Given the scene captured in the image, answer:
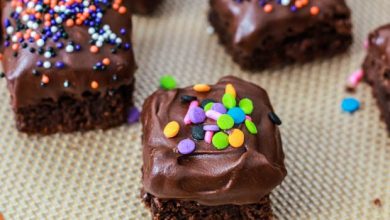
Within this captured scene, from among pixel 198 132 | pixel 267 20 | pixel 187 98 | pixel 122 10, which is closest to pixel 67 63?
pixel 122 10

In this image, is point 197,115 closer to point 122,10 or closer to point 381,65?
point 122,10

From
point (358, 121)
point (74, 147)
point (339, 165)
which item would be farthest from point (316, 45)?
point (74, 147)

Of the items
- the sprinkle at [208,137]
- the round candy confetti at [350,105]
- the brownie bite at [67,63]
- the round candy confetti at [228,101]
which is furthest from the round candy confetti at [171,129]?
the round candy confetti at [350,105]

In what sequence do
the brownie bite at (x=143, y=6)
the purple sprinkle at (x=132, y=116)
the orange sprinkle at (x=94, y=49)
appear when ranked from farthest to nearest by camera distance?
the brownie bite at (x=143, y=6) → the purple sprinkle at (x=132, y=116) → the orange sprinkle at (x=94, y=49)

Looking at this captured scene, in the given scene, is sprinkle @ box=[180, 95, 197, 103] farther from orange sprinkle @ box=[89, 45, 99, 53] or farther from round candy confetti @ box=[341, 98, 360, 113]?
round candy confetti @ box=[341, 98, 360, 113]

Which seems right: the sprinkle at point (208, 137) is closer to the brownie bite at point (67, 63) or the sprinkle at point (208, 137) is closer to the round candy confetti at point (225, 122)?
the round candy confetti at point (225, 122)

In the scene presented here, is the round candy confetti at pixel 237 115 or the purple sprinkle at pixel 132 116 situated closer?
the round candy confetti at pixel 237 115
